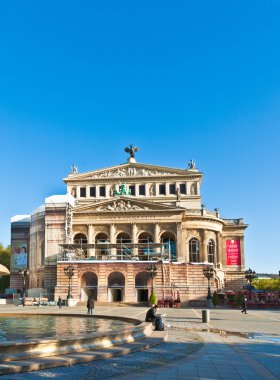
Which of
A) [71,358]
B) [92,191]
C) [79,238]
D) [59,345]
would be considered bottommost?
[71,358]

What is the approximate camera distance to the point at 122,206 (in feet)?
228

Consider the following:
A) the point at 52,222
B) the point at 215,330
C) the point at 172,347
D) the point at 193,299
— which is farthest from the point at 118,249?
the point at 172,347

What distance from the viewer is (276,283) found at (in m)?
122

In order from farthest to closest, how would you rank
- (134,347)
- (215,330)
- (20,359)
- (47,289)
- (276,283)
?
(276,283)
(47,289)
(215,330)
(134,347)
(20,359)

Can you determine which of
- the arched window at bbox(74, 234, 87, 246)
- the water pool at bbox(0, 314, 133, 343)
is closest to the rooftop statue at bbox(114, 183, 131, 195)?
the arched window at bbox(74, 234, 87, 246)

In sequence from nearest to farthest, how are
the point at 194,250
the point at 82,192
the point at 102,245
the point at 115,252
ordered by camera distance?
the point at 102,245 → the point at 115,252 → the point at 194,250 → the point at 82,192

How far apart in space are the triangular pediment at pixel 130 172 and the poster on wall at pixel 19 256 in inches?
505

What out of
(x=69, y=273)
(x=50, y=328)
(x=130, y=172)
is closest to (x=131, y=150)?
(x=130, y=172)

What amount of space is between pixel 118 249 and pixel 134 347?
5430 centimetres

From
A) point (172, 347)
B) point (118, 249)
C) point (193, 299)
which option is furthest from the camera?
point (118, 249)

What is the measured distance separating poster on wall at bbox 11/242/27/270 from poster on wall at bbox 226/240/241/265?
33.5 m

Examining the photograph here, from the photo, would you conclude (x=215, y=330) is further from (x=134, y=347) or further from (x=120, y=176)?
(x=120, y=176)

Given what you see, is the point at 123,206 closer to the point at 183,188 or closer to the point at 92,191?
the point at 92,191

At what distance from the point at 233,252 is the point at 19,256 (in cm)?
3523
